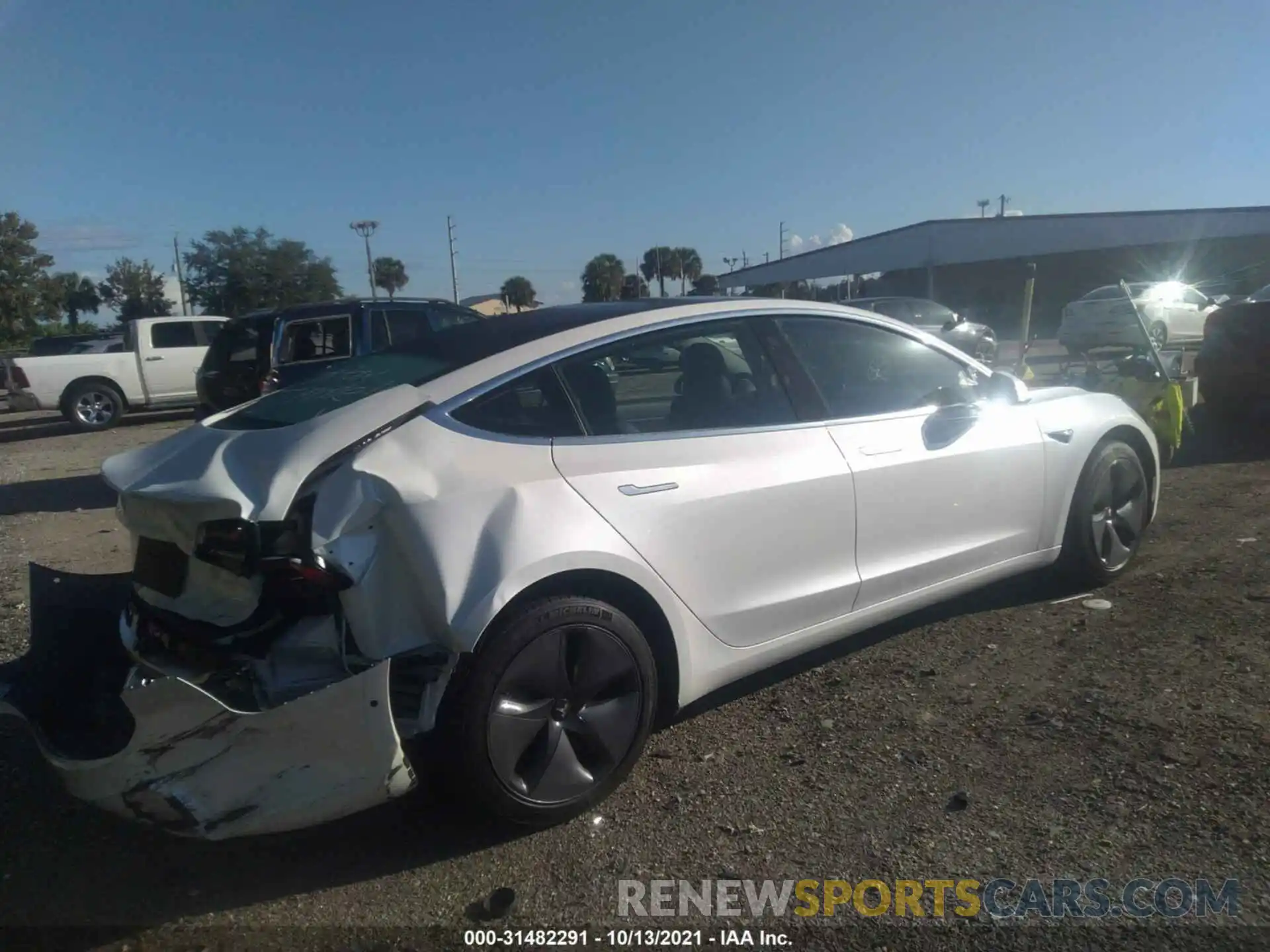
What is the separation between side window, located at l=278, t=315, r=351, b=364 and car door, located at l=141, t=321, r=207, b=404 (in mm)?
8145

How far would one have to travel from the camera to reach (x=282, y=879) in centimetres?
283

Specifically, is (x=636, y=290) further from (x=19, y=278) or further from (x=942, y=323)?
(x=19, y=278)

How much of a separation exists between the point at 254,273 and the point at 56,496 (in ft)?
116

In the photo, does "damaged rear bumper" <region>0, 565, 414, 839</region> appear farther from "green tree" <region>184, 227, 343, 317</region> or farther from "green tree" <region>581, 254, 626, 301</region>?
"green tree" <region>581, 254, 626, 301</region>

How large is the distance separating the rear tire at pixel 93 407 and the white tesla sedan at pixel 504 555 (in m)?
15.2

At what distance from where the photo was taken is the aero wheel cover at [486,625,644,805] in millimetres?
2801

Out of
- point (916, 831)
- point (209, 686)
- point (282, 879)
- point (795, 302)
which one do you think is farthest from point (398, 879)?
point (795, 302)

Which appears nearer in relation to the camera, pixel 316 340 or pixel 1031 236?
pixel 316 340

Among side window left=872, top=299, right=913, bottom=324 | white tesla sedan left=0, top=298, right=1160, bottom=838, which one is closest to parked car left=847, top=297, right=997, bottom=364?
side window left=872, top=299, right=913, bottom=324

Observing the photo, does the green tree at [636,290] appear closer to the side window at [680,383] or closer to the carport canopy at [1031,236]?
the side window at [680,383]

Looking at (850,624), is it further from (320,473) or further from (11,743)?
(11,743)

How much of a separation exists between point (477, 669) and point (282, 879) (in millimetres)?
897

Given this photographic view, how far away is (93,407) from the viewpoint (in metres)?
16.8

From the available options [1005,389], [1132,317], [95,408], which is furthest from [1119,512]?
[95,408]
